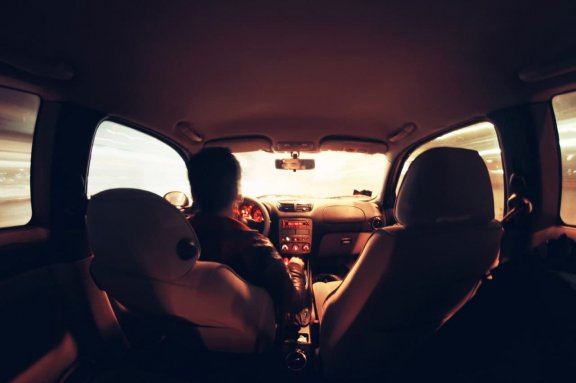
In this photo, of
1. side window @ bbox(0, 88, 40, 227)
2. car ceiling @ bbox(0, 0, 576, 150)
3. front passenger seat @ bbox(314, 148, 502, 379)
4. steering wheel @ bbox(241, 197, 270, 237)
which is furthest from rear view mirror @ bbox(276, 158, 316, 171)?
side window @ bbox(0, 88, 40, 227)

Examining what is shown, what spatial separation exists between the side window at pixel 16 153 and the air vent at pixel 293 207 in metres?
2.89

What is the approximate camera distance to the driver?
5.17 feet

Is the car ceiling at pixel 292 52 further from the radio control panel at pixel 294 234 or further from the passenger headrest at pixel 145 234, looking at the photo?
the radio control panel at pixel 294 234

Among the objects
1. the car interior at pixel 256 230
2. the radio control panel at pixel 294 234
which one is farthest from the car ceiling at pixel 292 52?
the radio control panel at pixel 294 234

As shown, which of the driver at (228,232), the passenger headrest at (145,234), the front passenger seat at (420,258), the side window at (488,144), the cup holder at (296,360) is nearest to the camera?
the passenger headrest at (145,234)

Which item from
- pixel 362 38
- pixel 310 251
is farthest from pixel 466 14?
pixel 310 251

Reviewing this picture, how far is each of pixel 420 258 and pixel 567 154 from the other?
2.34m

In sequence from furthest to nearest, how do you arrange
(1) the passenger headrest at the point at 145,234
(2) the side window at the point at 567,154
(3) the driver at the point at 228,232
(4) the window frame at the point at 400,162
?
1. (4) the window frame at the point at 400,162
2. (2) the side window at the point at 567,154
3. (3) the driver at the point at 228,232
4. (1) the passenger headrest at the point at 145,234

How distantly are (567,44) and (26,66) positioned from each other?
3813 millimetres

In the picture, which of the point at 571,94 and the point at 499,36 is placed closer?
the point at 499,36

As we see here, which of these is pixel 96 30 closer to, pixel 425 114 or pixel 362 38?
pixel 362 38

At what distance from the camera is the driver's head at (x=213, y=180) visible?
1664mm

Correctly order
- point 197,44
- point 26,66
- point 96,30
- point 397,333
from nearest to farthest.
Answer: point 397,333
point 96,30
point 26,66
point 197,44

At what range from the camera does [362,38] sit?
Result: 78.3 inches
